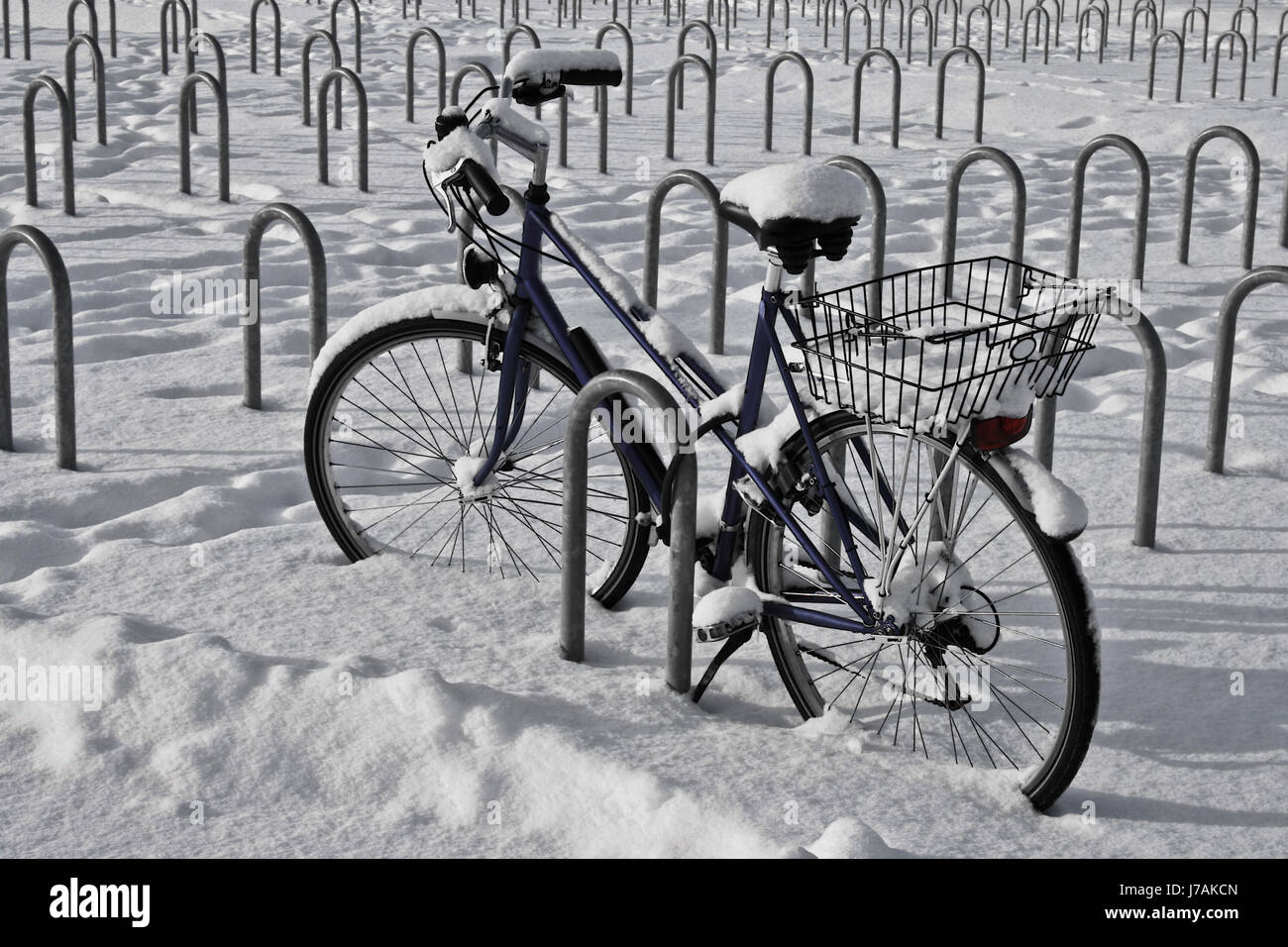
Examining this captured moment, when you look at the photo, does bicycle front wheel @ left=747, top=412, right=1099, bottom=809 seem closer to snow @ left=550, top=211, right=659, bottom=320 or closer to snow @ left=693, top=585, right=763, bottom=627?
snow @ left=693, top=585, right=763, bottom=627

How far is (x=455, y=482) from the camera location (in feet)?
13.2

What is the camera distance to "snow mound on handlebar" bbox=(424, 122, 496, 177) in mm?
3521

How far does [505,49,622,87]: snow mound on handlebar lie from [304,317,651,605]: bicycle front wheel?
581mm

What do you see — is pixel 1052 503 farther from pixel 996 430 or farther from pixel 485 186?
pixel 485 186

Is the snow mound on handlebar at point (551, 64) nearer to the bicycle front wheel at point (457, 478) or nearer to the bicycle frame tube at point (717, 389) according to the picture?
the bicycle frame tube at point (717, 389)

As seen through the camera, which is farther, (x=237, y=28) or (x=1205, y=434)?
(x=237, y=28)

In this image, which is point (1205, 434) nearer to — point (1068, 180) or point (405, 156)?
point (1068, 180)

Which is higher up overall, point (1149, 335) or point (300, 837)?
point (1149, 335)

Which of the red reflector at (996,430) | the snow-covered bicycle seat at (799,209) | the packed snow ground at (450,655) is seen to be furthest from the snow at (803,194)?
the packed snow ground at (450,655)

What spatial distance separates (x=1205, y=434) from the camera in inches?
207
